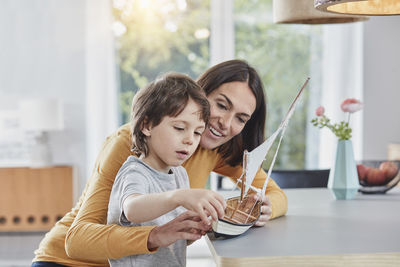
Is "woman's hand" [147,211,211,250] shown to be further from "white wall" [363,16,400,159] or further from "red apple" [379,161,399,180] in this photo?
"white wall" [363,16,400,159]

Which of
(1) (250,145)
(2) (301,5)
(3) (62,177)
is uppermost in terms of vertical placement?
(2) (301,5)

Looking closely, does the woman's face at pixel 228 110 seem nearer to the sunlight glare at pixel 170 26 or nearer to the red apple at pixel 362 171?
the red apple at pixel 362 171

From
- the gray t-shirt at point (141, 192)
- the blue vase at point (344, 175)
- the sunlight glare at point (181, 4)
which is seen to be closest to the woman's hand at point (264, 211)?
the gray t-shirt at point (141, 192)

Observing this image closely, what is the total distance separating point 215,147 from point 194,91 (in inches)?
16.2

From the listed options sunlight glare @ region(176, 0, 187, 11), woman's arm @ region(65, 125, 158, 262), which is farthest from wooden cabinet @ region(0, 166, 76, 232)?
woman's arm @ region(65, 125, 158, 262)

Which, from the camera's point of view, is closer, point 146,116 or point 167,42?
point 146,116

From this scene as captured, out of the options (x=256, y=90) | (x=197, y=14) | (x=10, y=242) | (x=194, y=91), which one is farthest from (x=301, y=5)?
(x=10, y=242)

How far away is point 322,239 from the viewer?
1.22 meters

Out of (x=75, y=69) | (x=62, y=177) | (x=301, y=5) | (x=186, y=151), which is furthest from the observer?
(x=75, y=69)

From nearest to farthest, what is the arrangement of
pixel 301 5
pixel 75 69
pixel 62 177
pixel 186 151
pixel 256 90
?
pixel 186 151 < pixel 256 90 < pixel 301 5 < pixel 62 177 < pixel 75 69

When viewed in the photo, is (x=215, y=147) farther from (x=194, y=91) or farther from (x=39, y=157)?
(x=39, y=157)

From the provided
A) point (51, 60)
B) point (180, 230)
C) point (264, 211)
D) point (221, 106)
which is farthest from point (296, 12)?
point (51, 60)

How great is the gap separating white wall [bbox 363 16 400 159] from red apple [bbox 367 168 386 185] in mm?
2807

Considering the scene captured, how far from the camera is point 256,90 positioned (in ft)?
5.44
